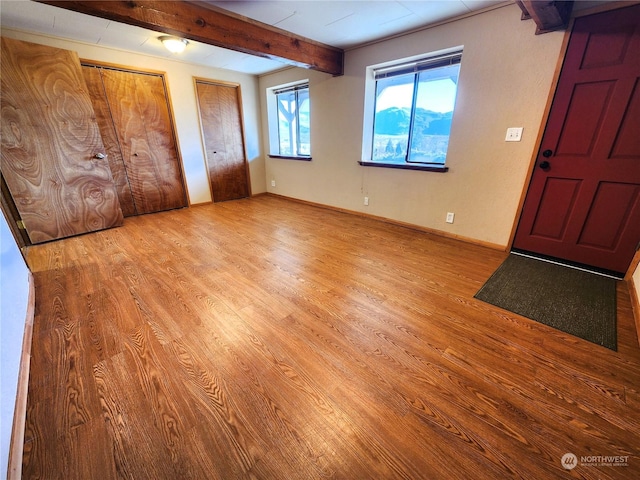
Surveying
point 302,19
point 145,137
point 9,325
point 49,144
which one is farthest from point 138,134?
point 9,325

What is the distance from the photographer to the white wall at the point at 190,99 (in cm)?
325

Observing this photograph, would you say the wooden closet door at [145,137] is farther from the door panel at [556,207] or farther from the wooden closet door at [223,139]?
the door panel at [556,207]

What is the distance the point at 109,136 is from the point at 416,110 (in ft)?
13.5

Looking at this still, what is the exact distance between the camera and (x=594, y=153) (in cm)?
214

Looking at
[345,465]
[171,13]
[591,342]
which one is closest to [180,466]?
[345,465]

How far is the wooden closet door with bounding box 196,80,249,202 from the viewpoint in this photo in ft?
14.3

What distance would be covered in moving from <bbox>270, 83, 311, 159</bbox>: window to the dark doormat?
345cm

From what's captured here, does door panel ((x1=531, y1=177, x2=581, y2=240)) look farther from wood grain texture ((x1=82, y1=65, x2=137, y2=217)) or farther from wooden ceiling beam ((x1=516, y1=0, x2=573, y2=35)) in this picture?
wood grain texture ((x1=82, y1=65, x2=137, y2=217))

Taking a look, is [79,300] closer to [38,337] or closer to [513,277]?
[38,337]

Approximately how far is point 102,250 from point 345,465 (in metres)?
3.12

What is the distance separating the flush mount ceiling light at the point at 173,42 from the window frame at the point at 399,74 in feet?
7.54

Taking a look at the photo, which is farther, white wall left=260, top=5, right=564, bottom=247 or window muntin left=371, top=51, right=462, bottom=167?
window muntin left=371, top=51, right=462, bottom=167

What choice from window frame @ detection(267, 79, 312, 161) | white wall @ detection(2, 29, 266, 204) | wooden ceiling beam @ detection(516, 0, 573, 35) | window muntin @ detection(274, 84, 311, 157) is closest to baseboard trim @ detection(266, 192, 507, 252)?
window frame @ detection(267, 79, 312, 161)
